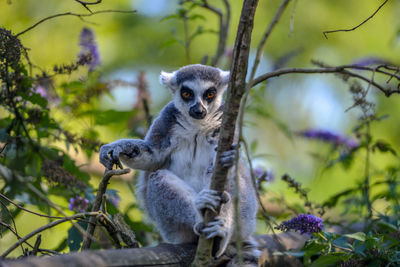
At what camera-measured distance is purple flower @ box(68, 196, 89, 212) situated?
3369mm

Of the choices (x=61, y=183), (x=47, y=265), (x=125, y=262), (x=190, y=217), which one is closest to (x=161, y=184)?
(x=190, y=217)

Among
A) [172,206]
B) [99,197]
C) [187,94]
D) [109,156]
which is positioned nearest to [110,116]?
[187,94]

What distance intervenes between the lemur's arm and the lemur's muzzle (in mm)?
218

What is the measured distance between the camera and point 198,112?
3.60 m

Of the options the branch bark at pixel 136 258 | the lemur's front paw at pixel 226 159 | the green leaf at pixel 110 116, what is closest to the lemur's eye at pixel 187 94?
the green leaf at pixel 110 116

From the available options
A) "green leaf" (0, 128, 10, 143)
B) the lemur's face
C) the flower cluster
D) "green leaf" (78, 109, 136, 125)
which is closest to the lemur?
the lemur's face

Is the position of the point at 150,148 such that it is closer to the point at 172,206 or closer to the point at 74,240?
the point at 172,206

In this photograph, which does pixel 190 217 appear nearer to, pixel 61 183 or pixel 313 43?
pixel 61 183

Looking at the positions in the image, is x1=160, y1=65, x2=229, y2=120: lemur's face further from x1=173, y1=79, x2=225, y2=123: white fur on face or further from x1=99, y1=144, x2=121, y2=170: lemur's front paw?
x1=99, y1=144, x2=121, y2=170: lemur's front paw

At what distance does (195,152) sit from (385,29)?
806 cm

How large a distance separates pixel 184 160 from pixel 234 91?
162 cm

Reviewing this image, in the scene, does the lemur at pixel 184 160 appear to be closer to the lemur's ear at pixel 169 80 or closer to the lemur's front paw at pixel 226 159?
the lemur's ear at pixel 169 80

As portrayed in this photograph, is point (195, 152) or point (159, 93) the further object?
point (159, 93)

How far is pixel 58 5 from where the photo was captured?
29.9 feet
